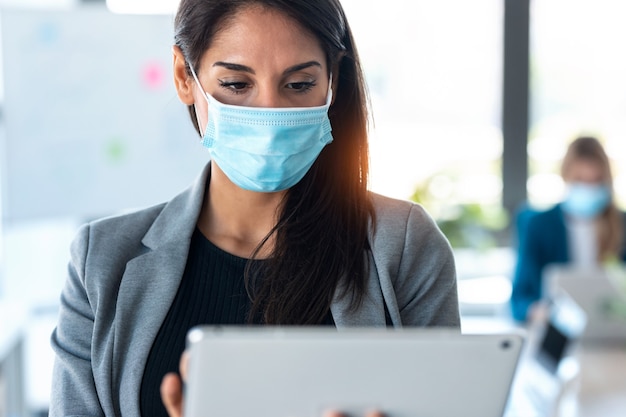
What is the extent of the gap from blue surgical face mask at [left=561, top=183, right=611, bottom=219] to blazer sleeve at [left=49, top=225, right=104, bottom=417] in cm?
251

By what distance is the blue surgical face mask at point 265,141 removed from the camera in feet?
4.56

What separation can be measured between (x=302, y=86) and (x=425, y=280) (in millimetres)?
407

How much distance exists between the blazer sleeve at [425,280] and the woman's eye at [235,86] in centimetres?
38

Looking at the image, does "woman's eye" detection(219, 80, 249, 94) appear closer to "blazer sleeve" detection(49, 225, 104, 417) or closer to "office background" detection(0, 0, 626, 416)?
"blazer sleeve" detection(49, 225, 104, 417)

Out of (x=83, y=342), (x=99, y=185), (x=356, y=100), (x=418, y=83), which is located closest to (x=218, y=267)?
(x=83, y=342)

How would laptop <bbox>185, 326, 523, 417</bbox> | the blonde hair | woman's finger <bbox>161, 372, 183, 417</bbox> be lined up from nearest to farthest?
laptop <bbox>185, 326, 523, 417</bbox>
woman's finger <bbox>161, 372, 183, 417</bbox>
the blonde hair

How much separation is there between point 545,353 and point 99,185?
77.8 inches

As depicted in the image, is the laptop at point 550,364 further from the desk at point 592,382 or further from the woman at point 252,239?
the woman at point 252,239

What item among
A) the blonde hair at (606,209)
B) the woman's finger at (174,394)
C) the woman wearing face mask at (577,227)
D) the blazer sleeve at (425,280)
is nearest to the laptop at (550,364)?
the woman wearing face mask at (577,227)

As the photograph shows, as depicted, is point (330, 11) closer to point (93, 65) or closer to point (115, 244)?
point (115, 244)

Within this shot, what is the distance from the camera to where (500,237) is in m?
4.41

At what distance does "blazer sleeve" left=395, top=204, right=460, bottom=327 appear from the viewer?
141cm

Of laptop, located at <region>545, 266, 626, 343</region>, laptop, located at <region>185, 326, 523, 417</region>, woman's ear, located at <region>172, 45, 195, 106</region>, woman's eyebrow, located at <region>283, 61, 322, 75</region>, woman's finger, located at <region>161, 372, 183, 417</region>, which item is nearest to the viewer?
laptop, located at <region>185, 326, 523, 417</region>

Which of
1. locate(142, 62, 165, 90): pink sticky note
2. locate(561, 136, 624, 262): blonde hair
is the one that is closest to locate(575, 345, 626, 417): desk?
locate(561, 136, 624, 262): blonde hair
